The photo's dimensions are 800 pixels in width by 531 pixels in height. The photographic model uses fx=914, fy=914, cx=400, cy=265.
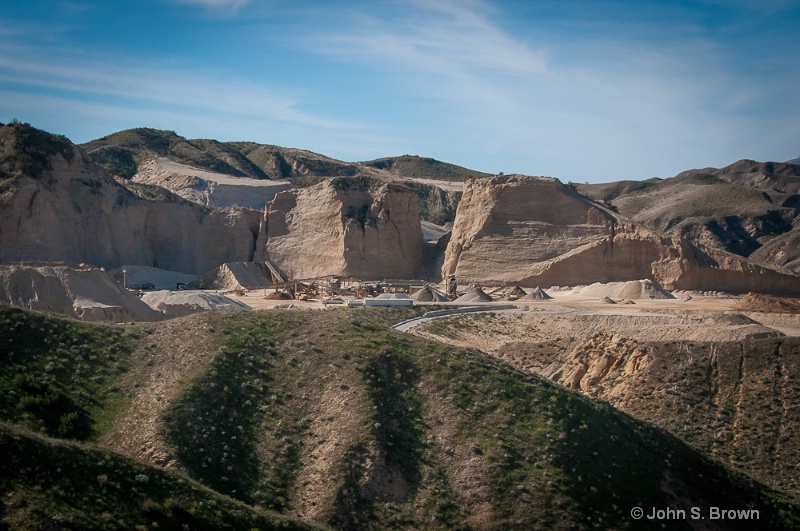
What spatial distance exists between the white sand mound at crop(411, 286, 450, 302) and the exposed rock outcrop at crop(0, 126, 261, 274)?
17.8 meters

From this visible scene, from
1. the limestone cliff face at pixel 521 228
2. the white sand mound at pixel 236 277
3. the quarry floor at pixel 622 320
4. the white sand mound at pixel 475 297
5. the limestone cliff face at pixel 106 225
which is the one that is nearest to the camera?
the quarry floor at pixel 622 320

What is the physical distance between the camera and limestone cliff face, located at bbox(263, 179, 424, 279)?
2260 inches

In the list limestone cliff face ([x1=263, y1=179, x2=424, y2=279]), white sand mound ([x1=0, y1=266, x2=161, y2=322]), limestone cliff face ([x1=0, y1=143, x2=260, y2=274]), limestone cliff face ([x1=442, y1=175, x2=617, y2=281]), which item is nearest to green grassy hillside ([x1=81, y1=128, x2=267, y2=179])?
limestone cliff face ([x1=0, y1=143, x2=260, y2=274])

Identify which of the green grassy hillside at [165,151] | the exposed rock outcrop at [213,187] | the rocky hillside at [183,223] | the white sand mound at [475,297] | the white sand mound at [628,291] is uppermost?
the green grassy hillside at [165,151]

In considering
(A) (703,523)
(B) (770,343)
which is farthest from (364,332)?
(B) (770,343)

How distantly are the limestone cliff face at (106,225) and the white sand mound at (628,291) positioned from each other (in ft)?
76.3

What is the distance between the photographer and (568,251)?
53906 millimetres

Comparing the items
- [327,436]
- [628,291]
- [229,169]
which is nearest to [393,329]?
[327,436]

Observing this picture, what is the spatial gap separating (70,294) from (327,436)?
1785 centimetres

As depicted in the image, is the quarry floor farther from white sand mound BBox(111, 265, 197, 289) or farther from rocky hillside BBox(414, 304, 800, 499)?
white sand mound BBox(111, 265, 197, 289)

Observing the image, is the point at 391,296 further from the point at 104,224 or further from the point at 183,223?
the point at 183,223

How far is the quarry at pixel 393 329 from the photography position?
17.3 meters

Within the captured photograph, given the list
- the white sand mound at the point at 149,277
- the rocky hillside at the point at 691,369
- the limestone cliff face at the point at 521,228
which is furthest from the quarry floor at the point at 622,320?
the limestone cliff face at the point at 521,228

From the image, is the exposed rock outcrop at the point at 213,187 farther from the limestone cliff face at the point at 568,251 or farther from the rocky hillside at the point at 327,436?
the rocky hillside at the point at 327,436
